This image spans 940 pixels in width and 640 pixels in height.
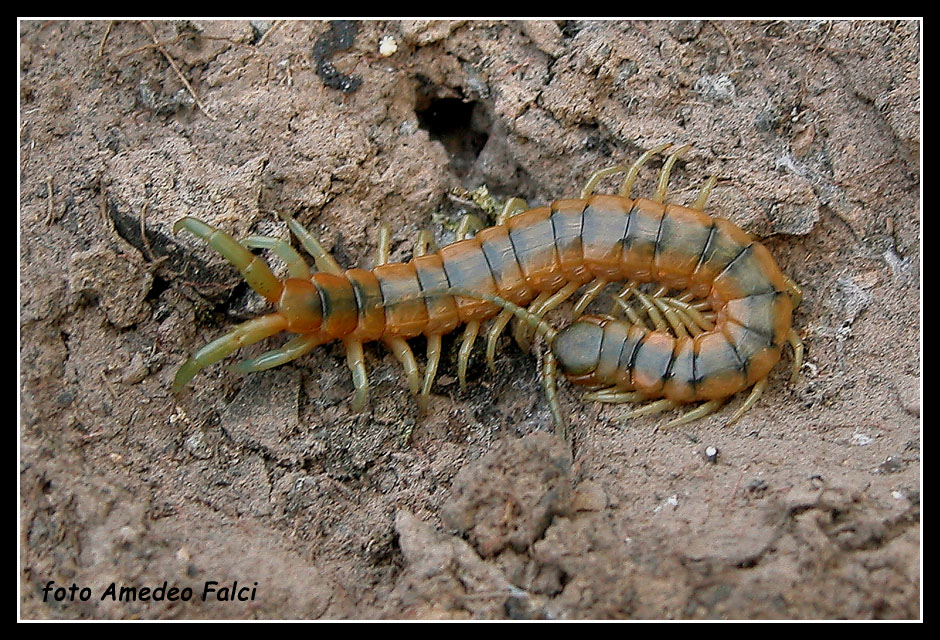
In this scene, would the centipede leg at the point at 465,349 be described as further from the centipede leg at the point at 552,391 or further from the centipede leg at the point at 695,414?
the centipede leg at the point at 695,414

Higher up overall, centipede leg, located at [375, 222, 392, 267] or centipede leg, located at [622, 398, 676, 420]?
centipede leg, located at [375, 222, 392, 267]

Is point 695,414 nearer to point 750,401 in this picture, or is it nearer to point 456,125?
point 750,401

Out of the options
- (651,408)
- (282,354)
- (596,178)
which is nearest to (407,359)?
(282,354)

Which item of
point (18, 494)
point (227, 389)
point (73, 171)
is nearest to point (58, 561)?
point (18, 494)

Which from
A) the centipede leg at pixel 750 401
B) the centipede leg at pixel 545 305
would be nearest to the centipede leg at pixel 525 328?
the centipede leg at pixel 545 305

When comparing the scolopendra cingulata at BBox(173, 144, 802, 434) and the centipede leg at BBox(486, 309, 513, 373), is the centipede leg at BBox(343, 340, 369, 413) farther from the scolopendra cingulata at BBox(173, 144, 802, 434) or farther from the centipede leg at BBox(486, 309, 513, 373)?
the centipede leg at BBox(486, 309, 513, 373)

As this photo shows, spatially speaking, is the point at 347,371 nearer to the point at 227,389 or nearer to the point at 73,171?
the point at 227,389

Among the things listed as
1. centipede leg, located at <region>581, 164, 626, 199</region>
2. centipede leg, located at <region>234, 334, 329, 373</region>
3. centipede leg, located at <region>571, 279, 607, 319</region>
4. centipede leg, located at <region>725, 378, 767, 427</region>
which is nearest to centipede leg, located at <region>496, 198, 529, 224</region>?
centipede leg, located at <region>581, 164, 626, 199</region>
